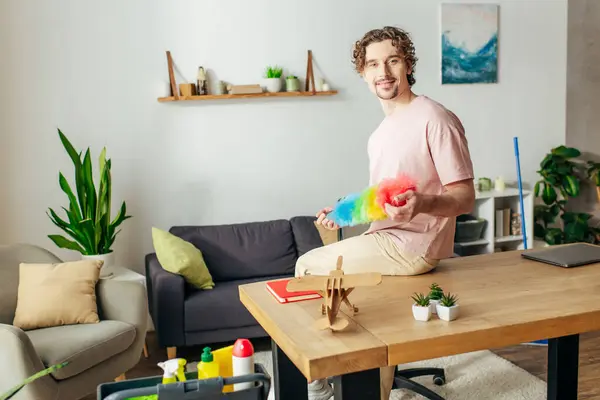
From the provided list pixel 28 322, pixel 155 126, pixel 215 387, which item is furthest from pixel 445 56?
pixel 215 387

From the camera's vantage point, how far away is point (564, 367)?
251cm

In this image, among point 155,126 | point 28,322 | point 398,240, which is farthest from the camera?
point 155,126

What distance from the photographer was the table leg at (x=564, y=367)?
8.20 feet

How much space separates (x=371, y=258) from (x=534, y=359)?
1.98 m

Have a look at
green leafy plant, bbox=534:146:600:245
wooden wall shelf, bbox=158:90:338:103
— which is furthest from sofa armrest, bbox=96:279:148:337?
green leafy plant, bbox=534:146:600:245

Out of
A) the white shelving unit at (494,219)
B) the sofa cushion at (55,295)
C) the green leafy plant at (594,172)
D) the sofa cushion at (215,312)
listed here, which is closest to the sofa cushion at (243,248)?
the sofa cushion at (215,312)

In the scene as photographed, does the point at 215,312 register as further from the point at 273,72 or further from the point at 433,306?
the point at 433,306

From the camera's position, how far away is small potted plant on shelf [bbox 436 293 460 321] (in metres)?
1.84

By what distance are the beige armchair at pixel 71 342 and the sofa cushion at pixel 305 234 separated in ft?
4.35

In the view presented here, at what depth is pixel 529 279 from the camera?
2246 millimetres

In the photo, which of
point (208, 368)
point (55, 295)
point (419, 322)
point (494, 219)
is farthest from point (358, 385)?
point (494, 219)

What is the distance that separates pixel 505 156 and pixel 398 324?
3741 millimetres

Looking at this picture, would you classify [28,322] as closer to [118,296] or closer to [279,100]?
[118,296]

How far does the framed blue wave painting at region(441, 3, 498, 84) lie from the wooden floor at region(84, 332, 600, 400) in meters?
2.08
